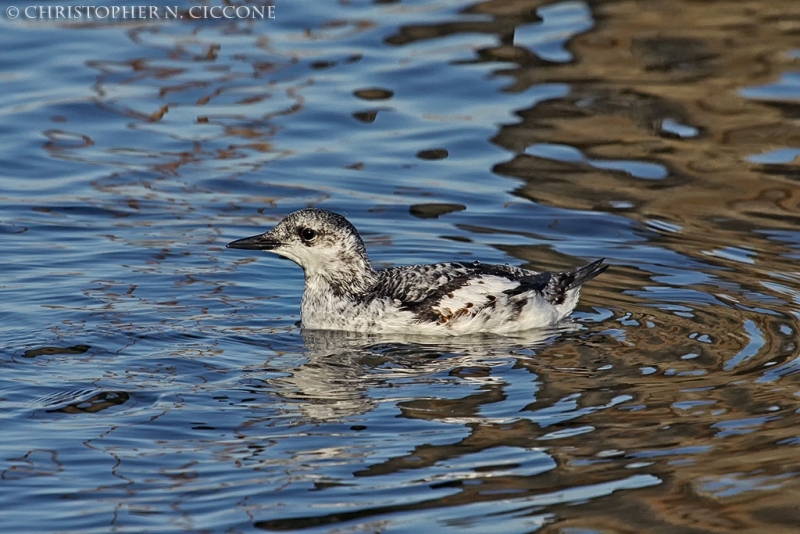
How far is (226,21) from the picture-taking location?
17.0 meters

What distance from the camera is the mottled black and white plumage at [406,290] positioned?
28.7ft

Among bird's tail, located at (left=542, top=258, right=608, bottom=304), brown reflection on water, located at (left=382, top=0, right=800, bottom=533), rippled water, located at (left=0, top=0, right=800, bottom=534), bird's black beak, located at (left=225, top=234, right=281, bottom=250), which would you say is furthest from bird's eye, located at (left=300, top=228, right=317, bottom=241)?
brown reflection on water, located at (left=382, top=0, right=800, bottom=533)

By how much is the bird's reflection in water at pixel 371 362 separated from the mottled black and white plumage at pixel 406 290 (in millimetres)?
97

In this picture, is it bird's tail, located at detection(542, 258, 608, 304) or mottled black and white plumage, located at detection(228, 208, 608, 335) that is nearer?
mottled black and white plumage, located at detection(228, 208, 608, 335)

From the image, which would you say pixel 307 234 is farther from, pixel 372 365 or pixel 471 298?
pixel 372 365

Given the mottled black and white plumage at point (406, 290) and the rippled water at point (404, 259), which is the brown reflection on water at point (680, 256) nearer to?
the rippled water at point (404, 259)

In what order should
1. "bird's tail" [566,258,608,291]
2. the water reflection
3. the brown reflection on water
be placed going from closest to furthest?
the brown reflection on water, the water reflection, "bird's tail" [566,258,608,291]

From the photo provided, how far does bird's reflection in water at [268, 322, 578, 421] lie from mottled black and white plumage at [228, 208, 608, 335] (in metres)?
0.10

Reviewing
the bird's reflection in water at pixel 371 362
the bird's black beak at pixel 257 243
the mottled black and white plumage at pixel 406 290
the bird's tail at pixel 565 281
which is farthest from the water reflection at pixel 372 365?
the bird's black beak at pixel 257 243

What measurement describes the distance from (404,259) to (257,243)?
1.79 m

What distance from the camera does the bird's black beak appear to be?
891 centimetres

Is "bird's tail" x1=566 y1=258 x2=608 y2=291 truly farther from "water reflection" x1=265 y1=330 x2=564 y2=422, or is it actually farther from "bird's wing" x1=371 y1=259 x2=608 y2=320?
"water reflection" x1=265 y1=330 x2=564 y2=422

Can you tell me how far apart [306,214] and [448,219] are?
2.34m

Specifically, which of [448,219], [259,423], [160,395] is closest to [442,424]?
[259,423]
